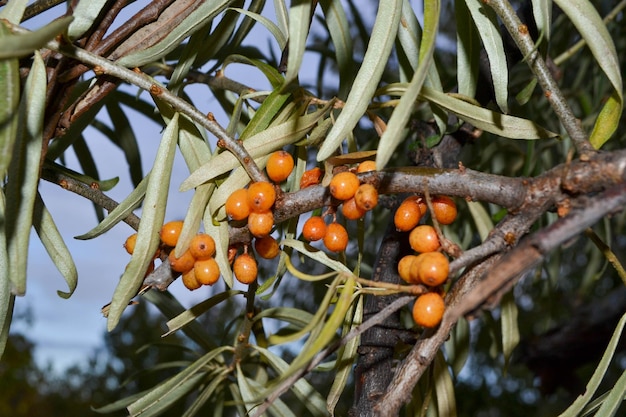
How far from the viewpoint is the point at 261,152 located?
0.58 m

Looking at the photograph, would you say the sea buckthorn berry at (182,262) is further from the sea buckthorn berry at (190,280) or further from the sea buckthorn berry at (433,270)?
the sea buckthorn berry at (433,270)

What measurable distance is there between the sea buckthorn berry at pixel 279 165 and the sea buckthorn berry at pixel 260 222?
0.04m

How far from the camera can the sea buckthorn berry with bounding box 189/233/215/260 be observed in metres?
0.54

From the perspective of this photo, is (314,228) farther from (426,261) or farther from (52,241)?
(52,241)

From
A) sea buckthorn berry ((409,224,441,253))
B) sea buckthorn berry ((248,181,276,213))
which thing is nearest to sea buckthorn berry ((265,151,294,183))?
sea buckthorn berry ((248,181,276,213))

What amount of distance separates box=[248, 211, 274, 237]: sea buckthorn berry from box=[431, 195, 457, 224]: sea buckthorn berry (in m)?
0.15

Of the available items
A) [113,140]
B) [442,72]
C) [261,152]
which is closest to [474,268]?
[261,152]

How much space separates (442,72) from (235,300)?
5.23ft

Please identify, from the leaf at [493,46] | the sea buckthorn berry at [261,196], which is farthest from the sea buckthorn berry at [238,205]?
the leaf at [493,46]

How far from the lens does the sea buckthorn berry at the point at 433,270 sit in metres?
0.46

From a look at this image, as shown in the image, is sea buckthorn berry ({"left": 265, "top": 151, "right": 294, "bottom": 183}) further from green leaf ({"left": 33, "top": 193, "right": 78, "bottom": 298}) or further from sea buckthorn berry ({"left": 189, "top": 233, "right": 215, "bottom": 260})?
green leaf ({"left": 33, "top": 193, "right": 78, "bottom": 298})

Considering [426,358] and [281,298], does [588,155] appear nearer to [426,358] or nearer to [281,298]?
[426,358]

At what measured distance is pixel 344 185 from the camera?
52cm

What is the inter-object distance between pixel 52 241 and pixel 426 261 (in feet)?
1.17
